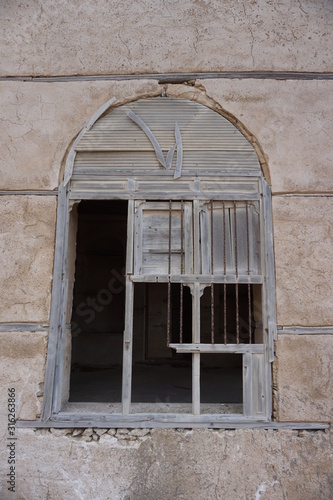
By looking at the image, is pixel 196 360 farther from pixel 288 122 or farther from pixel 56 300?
pixel 288 122

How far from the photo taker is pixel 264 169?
3068mm

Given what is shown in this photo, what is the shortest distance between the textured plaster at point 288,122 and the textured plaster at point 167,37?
20 cm

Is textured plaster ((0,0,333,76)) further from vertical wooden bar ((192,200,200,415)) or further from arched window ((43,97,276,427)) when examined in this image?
vertical wooden bar ((192,200,200,415))

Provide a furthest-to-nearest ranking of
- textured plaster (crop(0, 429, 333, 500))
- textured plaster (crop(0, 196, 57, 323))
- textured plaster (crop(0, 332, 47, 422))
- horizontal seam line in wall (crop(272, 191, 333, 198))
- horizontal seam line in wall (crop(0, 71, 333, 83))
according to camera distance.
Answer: horizontal seam line in wall (crop(0, 71, 333, 83)) → horizontal seam line in wall (crop(272, 191, 333, 198)) → textured plaster (crop(0, 196, 57, 323)) → textured plaster (crop(0, 332, 47, 422)) → textured plaster (crop(0, 429, 333, 500))

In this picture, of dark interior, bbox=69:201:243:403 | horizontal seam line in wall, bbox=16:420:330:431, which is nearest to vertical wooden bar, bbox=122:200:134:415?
horizontal seam line in wall, bbox=16:420:330:431

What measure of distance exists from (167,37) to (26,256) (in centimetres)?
234

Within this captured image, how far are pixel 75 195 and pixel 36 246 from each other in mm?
551

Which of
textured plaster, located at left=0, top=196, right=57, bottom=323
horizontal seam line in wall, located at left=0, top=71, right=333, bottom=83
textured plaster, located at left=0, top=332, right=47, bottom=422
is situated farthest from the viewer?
horizontal seam line in wall, located at left=0, top=71, right=333, bottom=83

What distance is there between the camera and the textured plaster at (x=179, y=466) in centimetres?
265

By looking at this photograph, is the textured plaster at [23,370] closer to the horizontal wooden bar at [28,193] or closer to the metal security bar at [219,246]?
the metal security bar at [219,246]

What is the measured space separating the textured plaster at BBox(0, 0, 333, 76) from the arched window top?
0.40 meters

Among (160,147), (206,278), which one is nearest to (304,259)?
(206,278)

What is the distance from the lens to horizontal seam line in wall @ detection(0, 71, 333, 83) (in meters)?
3.13

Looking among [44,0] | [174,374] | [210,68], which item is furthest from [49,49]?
[174,374]
